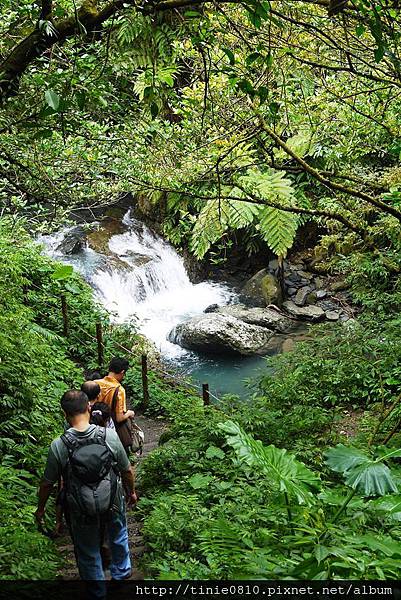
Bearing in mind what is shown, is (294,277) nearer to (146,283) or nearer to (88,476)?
(146,283)

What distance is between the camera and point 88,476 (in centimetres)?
294

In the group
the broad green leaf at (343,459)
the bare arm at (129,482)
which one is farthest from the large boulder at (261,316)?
the broad green leaf at (343,459)

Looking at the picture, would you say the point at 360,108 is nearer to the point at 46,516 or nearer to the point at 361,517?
the point at 361,517

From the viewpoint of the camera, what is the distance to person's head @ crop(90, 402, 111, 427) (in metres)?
3.98

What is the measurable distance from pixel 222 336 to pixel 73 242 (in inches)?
212

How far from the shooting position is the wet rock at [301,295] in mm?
14664

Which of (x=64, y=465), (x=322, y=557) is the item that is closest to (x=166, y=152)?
(x=64, y=465)

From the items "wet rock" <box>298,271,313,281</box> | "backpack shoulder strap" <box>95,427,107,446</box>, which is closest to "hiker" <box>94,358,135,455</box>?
"backpack shoulder strap" <box>95,427,107,446</box>

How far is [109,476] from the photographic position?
305 centimetres

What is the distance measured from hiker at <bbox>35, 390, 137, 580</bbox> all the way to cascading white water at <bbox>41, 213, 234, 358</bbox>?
9470 millimetres

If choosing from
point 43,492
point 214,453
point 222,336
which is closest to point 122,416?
Answer: point 214,453

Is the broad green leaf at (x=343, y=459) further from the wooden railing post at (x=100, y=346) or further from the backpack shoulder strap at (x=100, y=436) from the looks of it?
the wooden railing post at (x=100, y=346)

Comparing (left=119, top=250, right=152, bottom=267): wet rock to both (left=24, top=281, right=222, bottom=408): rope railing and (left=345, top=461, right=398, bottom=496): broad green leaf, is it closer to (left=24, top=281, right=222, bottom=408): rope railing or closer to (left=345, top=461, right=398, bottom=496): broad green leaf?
(left=24, top=281, right=222, bottom=408): rope railing

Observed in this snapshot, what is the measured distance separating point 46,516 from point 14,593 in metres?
1.57
